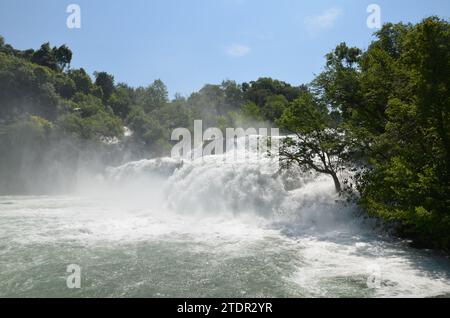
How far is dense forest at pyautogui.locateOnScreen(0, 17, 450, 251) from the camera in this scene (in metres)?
8.96

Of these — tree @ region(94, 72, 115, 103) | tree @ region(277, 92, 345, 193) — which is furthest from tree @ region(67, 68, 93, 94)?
tree @ region(277, 92, 345, 193)

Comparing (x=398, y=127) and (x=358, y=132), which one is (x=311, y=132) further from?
(x=398, y=127)

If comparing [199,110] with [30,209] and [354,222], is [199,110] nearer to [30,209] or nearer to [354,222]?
[30,209]

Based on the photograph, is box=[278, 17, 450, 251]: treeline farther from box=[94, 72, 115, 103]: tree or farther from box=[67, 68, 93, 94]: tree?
box=[94, 72, 115, 103]: tree

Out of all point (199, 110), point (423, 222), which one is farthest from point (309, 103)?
point (199, 110)

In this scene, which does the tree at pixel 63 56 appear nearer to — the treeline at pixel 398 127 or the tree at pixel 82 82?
the tree at pixel 82 82

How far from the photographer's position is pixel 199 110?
7188 cm

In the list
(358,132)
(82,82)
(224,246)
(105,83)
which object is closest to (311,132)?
(358,132)

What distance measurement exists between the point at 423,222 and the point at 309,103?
29.1ft

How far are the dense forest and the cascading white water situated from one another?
1305 millimetres

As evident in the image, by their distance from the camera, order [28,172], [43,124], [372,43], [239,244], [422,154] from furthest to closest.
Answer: [43,124]
[28,172]
[372,43]
[239,244]
[422,154]

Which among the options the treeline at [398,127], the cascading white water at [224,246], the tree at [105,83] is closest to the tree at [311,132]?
the treeline at [398,127]

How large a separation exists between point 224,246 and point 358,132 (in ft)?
24.3

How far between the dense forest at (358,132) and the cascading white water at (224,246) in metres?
1.31
